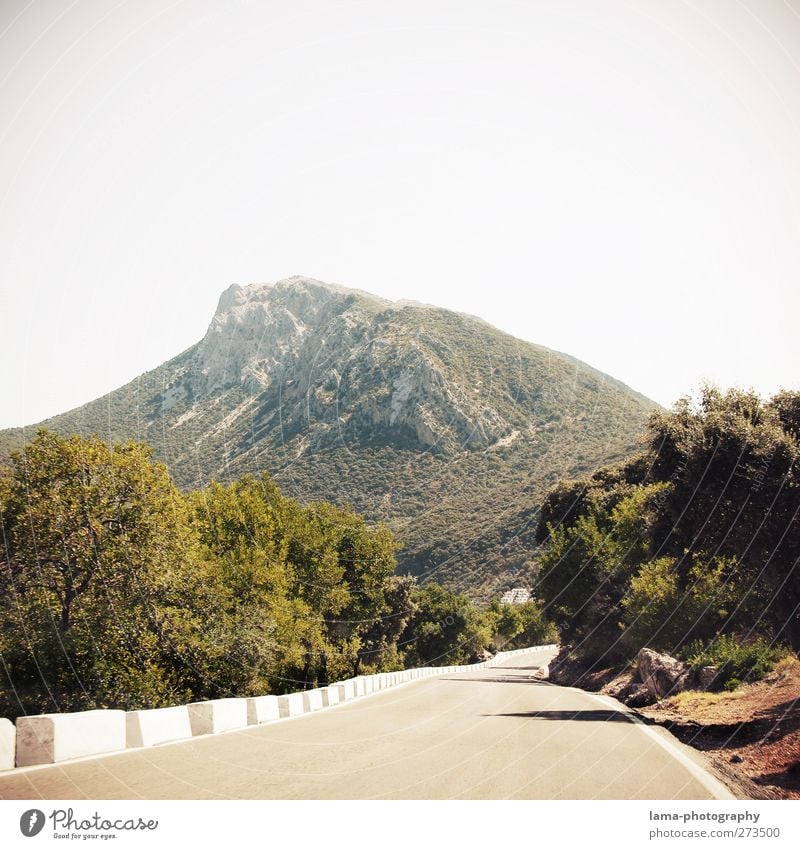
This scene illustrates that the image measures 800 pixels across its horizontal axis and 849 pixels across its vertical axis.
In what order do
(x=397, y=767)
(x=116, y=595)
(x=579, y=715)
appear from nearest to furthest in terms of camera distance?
(x=397, y=767) < (x=579, y=715) < (x=116, y=595)

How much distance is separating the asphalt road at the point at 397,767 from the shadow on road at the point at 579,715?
2977mm

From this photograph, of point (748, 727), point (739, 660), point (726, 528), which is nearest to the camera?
point (748, 727)

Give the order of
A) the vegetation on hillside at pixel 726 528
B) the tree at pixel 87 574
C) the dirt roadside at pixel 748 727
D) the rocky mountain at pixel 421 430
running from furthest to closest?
the rocky mountain at pixel 421 430, the tree at pixel 87 574, the vegetation on hillside at pixel 726 528, the dirt roadside at pixel 748 727

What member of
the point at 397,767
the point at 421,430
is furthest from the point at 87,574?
the point at 421,430

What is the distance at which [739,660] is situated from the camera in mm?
26203

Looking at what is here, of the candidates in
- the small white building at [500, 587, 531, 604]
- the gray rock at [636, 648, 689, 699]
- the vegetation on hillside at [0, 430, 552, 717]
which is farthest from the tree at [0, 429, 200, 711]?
the small white building at [500, 587, 531, 604]

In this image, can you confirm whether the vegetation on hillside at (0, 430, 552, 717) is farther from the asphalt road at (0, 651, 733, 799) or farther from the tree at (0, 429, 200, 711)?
the asphalt road at (0, 651, 733, 799)

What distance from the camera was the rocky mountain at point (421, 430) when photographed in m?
121

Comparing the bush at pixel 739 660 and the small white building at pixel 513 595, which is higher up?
the bush at pixel 739 660

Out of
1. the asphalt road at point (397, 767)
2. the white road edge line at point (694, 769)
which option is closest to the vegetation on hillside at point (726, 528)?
the white road edge line at point (694, 769)

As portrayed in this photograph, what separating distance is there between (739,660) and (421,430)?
119m

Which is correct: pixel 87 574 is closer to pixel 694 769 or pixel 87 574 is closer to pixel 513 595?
pixel 694 769

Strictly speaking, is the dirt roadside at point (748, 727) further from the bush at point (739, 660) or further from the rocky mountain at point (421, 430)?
the rocky mountain at point (421, 430)

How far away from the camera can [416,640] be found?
391ft
